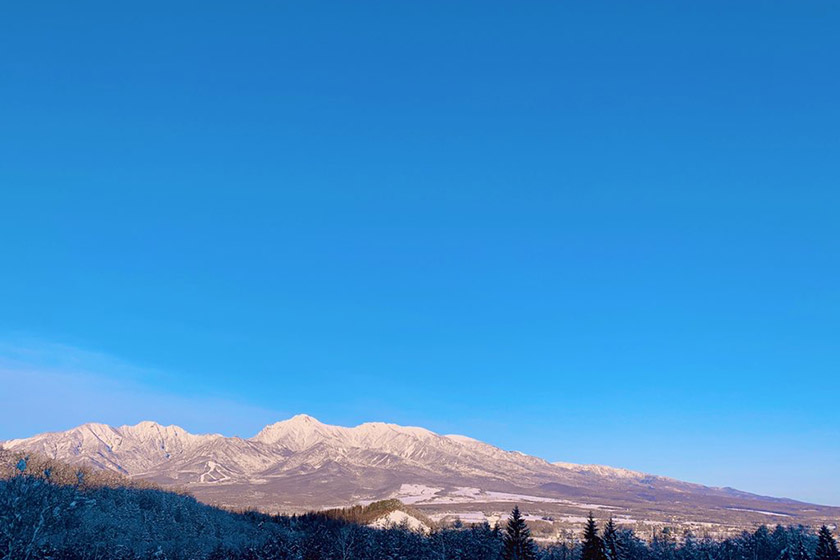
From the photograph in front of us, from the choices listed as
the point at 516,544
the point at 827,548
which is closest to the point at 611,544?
the point at 516,544

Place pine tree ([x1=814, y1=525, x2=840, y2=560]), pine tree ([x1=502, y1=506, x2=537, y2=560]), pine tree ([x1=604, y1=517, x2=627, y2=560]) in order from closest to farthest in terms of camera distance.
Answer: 1. pine tree ([x1=502, y1=506, x2=537, y2=560])
2. pine tree ([x1=604, y1=517, x2=627, y2=560])
3. pine tree ([x1=814, y1=525, x2=840, y2=560])

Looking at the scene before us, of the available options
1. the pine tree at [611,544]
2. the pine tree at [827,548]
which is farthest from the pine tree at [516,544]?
the pine tree at [827,548]

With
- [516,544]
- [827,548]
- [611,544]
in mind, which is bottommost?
[516,544]

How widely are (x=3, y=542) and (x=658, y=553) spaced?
179 metres

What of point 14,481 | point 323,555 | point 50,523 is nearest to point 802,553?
point 323,555

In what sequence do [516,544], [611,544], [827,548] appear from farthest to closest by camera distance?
1. [827,548]
2. [516,544]
3. [611,544]

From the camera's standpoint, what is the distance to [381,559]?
493 ft

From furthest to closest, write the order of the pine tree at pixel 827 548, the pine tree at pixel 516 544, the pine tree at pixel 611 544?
the pine tree at pixel 827 548 → the pine tree at pixel 611 544 → the pine tree at pixel 516 544

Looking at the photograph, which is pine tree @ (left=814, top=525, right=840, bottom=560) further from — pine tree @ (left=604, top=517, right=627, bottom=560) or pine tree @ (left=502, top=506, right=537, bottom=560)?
pine tree @ (left=502, top=506, right=537, bottom=560)

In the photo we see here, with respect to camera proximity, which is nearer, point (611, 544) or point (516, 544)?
point (611, 544)

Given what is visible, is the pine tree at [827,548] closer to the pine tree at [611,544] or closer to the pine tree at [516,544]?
the pine tree at [611,544]

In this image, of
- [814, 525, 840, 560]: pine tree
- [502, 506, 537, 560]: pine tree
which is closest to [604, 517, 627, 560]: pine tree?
[502, 506, 537, 560]: pine tree

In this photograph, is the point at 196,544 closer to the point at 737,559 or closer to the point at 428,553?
the point at 428,553

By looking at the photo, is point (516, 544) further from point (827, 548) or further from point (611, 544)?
point (827, 548)
